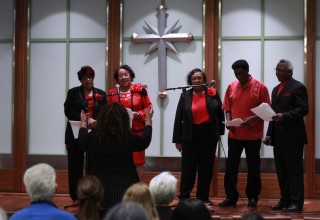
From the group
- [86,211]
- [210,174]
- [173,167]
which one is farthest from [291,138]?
[86,211]

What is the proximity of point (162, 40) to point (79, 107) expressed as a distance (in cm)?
144

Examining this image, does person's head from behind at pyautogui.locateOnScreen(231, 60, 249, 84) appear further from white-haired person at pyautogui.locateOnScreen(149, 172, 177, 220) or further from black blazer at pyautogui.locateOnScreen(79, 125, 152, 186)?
white-haired person at pyautogui.locateOnScreen(149, 172, 177, 220)

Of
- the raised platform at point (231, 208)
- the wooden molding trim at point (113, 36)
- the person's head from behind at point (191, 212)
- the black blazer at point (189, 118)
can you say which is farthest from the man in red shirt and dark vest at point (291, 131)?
the person's head from behind at point (191, 212)

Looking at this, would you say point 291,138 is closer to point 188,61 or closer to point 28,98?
point 188,61

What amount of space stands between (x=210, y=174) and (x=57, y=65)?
7.44 ft

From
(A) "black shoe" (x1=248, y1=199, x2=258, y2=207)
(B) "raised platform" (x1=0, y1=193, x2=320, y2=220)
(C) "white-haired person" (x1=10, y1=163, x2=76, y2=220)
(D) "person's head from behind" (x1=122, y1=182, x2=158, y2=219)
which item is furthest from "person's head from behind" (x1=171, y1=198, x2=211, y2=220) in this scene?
(A) "black shoe" (x1=248, y1=199, x2=258, y2=207)

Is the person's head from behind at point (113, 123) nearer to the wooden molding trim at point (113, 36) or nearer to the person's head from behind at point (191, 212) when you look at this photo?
the person's head from behind at point (191, 212)

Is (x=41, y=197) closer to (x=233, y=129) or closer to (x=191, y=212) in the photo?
(x=191, y=212)

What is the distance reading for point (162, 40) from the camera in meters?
6.36

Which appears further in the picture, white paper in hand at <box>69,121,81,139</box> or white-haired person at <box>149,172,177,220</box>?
white paper in hand at <box>69,121,81,139</box>

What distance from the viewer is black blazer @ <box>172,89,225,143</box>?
535cm

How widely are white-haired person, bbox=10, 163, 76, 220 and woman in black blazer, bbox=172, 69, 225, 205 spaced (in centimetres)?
253

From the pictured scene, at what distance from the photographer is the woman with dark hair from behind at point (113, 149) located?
13.5 ft

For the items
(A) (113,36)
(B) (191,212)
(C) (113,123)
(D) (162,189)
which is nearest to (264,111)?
(C) (113,123)
